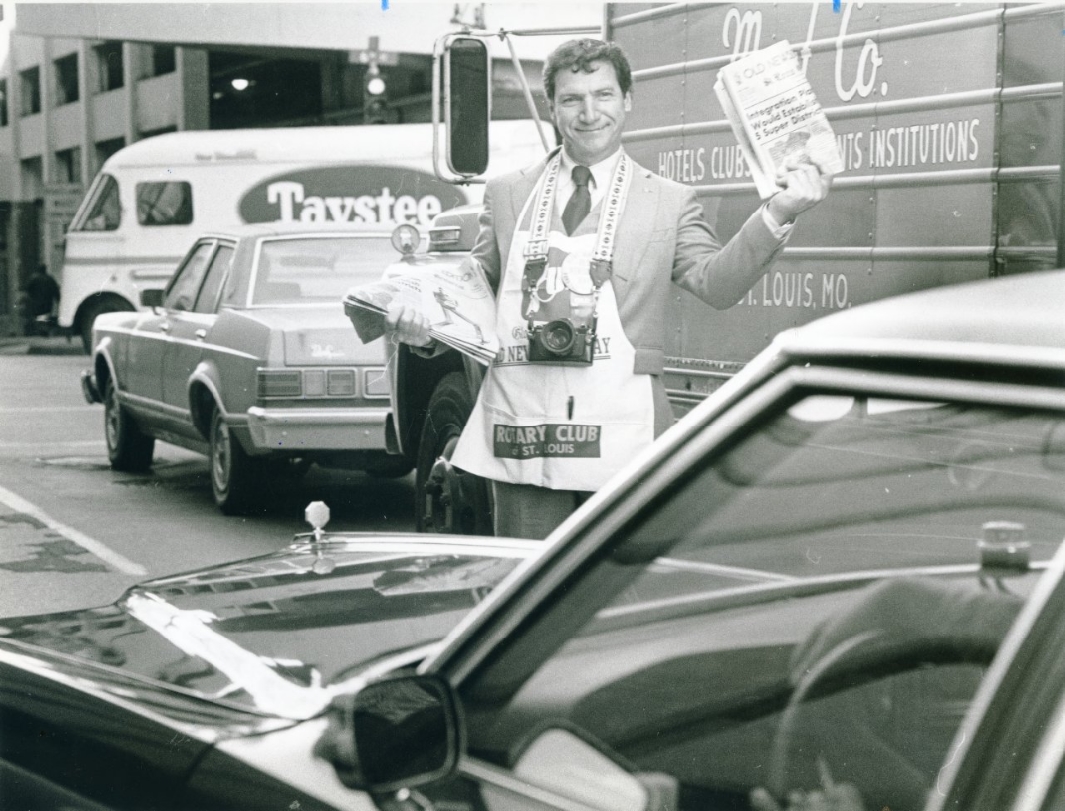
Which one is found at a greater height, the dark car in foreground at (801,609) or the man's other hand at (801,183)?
the man's other hand at (801,183)

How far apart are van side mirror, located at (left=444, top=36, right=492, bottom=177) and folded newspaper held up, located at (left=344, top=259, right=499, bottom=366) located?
1970 millimetres

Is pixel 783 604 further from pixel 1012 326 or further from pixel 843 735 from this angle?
pixel 1012 326

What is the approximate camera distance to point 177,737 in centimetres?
179

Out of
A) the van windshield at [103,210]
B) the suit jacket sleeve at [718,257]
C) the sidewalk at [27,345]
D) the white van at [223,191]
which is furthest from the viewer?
the van windshield at [103,210]

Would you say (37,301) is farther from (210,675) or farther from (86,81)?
(210,675)

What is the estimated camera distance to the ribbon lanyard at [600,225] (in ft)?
11.0

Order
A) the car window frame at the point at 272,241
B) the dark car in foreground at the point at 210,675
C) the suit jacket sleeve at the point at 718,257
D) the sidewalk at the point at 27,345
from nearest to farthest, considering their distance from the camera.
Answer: the dark car in foreground at the point at 210,675
the suit jacket sleeve at the point at 718,257
the car window frame at the point at 272,241
the sidewalk at the point at 27,345

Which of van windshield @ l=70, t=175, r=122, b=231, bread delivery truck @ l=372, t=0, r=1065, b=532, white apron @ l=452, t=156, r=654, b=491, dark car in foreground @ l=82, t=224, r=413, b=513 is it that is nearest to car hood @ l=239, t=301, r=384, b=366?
dark car in foreground @ l=82, t=224, r=413, b=513

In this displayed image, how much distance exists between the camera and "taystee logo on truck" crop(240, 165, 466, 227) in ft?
62.6

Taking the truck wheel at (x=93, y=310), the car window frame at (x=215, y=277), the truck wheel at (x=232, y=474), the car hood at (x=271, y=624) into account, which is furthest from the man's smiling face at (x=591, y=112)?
the truck wheel at (x=93, y=310)

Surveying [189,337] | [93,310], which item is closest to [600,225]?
[189,337]

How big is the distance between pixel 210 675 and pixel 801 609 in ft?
2.46

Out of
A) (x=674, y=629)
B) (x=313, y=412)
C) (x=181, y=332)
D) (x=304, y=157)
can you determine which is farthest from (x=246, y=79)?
(x=674, y=629)

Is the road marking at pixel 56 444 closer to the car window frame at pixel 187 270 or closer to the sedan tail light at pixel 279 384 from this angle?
the car window frame at pixel 187 270
